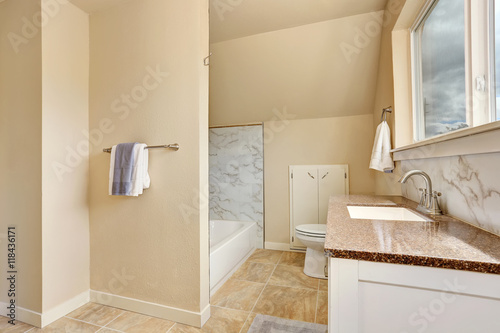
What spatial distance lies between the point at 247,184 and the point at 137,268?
176 centimetres

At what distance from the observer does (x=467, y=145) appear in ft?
3.16

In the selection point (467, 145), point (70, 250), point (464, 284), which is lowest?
point (70, 250)

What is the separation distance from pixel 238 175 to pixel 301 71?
1.51m

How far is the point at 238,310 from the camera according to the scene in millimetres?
1829

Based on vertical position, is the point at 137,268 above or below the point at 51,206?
below

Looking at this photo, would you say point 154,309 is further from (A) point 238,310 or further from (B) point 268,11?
(B) point 268,11

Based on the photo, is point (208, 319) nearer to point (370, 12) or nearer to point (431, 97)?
point (431, 97)

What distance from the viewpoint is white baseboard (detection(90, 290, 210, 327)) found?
166 centimetres

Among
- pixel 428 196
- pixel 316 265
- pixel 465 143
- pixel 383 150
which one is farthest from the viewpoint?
pixel 316 265

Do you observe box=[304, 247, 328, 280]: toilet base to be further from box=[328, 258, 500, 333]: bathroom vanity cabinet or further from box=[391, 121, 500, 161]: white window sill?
box=[328, 258, 500, 333]: bathroom vanity cabinet

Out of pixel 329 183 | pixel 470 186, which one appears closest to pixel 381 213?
pixel 470 186

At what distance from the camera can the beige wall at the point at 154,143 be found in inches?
66.2

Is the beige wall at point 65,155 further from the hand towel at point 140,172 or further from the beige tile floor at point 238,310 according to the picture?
the hand towel at point 140,172

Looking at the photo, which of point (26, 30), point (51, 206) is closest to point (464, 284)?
point (51, 206)
